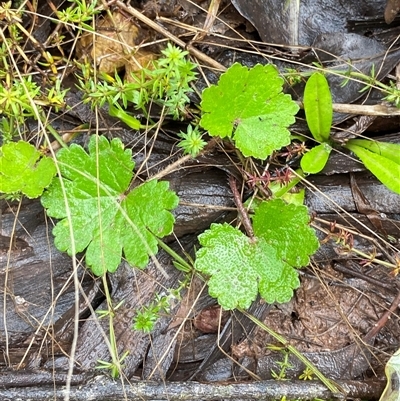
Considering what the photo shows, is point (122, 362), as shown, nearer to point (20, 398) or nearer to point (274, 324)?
point (20, 398)

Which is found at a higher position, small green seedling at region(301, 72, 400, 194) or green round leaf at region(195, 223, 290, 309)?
small green seedling at region(301, 72, 400, 194)

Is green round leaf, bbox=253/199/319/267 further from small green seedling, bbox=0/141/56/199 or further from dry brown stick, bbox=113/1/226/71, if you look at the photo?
small green seedling, bbox=0/141/56/199

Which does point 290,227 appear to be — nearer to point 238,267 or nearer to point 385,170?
point 238,267

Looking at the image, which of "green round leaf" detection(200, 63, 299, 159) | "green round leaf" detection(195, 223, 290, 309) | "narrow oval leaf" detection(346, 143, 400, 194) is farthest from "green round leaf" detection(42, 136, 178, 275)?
"narrow oval leaf" detection(346, 143, 400, 194)

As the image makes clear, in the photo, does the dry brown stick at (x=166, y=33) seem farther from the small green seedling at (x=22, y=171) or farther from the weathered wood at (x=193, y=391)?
the weathered wood at (x=193, y=391)

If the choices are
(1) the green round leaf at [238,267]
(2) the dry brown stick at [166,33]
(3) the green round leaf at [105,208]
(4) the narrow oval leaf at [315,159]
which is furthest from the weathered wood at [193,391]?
(2) the dry brown stick at [166,33]

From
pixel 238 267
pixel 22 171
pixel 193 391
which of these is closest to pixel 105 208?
pixel 22 171
